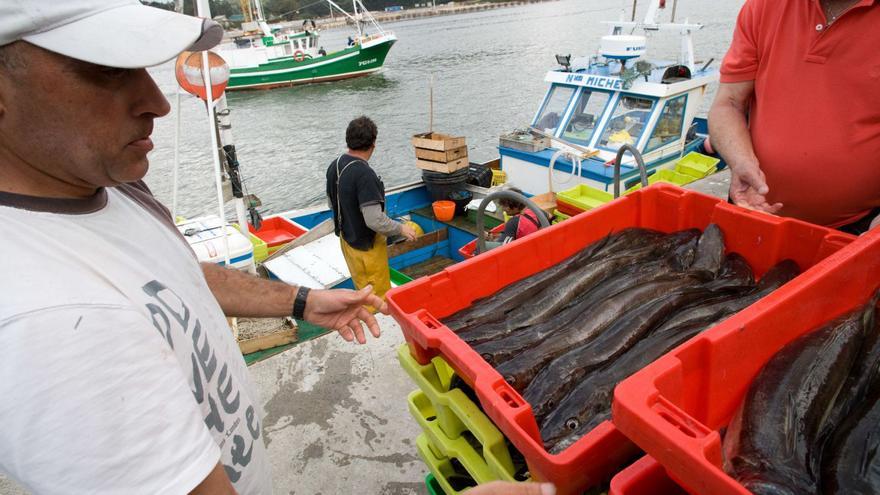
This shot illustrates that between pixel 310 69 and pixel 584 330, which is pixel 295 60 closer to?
pixel 310 69

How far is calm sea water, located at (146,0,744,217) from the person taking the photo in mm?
17312

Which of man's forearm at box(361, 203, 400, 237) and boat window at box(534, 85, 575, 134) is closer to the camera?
man's forearm at box(361, 203, 400, 237)

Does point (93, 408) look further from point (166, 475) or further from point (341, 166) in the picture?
point (341, 166)

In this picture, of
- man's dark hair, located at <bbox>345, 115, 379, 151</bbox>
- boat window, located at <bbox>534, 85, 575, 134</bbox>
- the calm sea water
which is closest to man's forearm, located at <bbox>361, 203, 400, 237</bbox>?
man's dark hair, located at <bbox>345, 115, 379, 151</bbox>

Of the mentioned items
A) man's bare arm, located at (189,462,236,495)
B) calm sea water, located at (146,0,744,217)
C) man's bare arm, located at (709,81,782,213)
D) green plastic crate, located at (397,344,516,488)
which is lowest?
calm sea water, located at (146,0,744,217)

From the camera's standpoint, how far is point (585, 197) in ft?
19.4

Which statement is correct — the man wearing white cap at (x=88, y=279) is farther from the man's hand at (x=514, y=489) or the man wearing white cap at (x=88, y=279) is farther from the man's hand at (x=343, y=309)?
the man's hand at (x=343, y=309)

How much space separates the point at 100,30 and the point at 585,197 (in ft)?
18.1

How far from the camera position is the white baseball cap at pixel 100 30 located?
0.87m

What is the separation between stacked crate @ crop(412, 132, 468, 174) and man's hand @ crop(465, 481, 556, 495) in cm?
747

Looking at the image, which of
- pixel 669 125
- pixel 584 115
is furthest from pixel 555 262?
pixel 669 125

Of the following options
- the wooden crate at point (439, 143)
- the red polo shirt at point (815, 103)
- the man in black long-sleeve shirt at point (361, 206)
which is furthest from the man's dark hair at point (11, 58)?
the wooden crate at point (439, 143)

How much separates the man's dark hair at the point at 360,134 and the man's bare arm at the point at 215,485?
4.33 meters

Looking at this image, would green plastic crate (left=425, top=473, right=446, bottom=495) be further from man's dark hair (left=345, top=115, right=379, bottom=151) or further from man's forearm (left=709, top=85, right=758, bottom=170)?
man's dark hair (left=345, top=115, right=379, bottom=151)
